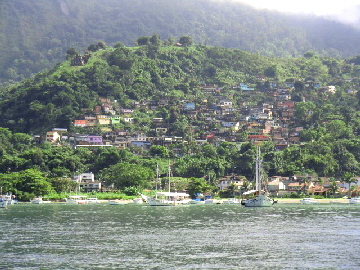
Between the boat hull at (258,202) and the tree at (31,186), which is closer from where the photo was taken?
the boat hull at (258,202)

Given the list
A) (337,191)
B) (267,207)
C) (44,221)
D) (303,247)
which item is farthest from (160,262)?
(337,191)

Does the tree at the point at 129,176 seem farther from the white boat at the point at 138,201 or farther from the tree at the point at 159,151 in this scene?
the tree at the point at 159,151

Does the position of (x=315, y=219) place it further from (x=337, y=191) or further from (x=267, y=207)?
(x=337, y=191)

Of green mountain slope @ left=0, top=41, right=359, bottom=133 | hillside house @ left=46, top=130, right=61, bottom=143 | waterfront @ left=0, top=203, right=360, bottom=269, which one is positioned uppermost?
green mountain slope @ left=0, top=41, right=359, bottom=133

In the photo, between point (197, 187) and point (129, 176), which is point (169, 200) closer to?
point (197, 187)

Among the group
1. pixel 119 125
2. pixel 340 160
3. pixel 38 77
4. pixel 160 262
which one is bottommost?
pixel 160 262

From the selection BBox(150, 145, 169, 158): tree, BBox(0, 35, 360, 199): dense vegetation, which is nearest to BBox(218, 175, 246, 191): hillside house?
BBox(0, 35, 360, 199): dense vegetation

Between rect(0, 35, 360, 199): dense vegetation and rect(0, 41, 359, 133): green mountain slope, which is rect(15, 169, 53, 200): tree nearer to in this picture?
rect(0, 35, 360, 199): dense vegetation

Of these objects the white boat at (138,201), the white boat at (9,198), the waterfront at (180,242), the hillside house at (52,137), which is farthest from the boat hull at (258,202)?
the hillside house at (52,137)
